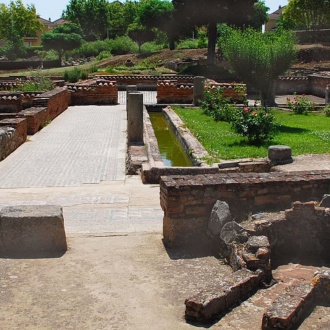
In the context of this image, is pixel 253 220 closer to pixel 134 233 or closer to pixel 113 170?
pixel 134 233

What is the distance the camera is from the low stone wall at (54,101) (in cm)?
1731

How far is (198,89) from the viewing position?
2081 centimetres

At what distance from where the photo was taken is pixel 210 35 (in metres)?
35.6

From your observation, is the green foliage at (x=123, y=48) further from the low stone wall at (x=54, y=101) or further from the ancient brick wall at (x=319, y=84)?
the low stone wall at (x=54, y=101)

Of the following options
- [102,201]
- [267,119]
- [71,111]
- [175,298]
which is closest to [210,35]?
[71,111]

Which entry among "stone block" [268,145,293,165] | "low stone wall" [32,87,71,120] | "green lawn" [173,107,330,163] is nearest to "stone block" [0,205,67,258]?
"green lawn" [173,107,330,163]

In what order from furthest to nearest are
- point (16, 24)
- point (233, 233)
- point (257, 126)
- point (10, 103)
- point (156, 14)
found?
point (16, 24), point (156, 14), point (10, 103), point (257, 126), point (233, 233)

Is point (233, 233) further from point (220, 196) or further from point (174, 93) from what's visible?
point (174, 93)

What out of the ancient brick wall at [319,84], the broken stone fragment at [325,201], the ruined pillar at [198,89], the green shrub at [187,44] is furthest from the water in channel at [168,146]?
the green shrub at [187,44]

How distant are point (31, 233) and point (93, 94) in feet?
58.4

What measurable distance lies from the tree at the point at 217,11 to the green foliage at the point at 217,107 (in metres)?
15.0

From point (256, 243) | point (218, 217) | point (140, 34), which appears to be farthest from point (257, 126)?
point (140, 34)

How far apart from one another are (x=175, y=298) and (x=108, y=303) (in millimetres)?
574

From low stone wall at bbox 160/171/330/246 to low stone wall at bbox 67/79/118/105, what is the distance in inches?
681
